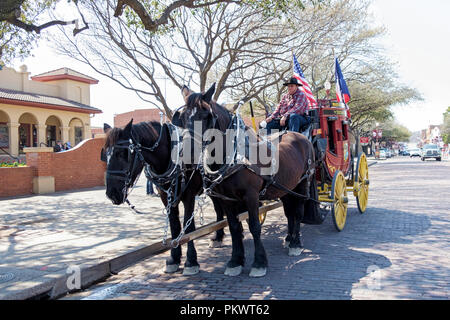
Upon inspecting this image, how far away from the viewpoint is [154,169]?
4539 millimetres

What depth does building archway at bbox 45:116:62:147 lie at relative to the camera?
25.9 m

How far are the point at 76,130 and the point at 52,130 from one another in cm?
160

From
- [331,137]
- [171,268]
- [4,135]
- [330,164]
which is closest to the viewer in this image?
[171,268]

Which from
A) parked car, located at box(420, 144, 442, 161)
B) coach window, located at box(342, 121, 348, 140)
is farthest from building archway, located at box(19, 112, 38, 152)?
parked car, located at box(420, 144, 442, 161)

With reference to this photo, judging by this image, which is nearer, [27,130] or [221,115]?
[221,115]

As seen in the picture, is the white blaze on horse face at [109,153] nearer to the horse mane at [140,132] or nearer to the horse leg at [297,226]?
the horse mane at [140,132]

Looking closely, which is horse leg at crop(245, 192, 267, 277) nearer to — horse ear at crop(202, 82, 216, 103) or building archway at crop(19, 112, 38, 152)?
horse ear at crop(202, 82, 216, 103)

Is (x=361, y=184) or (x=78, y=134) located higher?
(x=78, y=134)

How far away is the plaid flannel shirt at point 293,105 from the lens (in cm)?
675

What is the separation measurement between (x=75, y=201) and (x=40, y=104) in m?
13.6

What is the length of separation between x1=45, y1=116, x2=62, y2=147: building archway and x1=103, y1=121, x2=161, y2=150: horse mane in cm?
2368

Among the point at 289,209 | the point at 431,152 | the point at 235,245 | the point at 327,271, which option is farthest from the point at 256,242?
the point at 431,152

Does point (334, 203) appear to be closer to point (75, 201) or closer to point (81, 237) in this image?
point (81, 237)

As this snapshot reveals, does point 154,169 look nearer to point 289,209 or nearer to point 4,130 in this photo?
point 289,209
